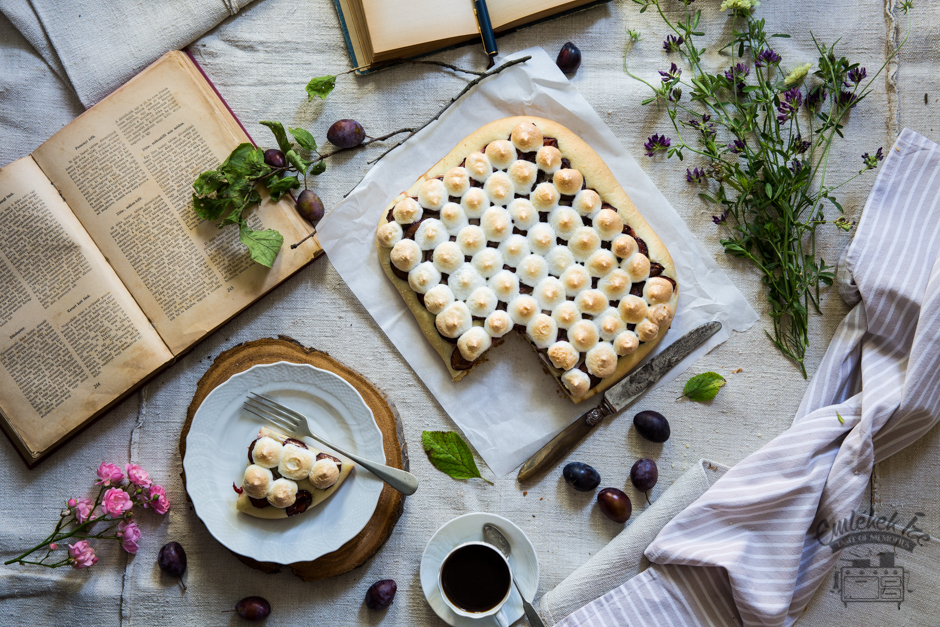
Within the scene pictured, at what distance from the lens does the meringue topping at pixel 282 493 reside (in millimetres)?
1808

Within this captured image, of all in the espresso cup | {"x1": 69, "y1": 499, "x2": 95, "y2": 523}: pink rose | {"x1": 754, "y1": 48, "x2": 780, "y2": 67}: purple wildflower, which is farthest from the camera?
{"x1": 754, "y1": 48, "x2": 780, "y2": 67}: purple wildflower

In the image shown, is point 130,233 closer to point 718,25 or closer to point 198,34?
point 198,34

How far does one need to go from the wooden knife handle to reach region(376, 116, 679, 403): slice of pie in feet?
0.23

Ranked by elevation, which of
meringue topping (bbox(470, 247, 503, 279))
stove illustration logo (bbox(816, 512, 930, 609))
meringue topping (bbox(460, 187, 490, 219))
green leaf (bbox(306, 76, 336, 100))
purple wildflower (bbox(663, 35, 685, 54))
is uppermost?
green leaf (bbox(306, 76, 336, 100))

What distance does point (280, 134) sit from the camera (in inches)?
76.5

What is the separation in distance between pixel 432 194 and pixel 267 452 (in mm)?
998

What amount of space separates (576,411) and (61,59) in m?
2.19

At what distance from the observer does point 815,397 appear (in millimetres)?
2012

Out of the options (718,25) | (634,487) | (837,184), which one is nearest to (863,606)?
(634,487)

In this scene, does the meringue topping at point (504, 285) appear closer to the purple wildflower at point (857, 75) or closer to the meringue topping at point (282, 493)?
the meringue topping at point (282, 493)

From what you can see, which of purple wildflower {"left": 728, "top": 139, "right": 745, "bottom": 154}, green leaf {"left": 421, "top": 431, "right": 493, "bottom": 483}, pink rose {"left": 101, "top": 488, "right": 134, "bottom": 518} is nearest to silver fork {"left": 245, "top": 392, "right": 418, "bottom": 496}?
green leaf {"left": 421, "top": 431, "right": 493, "bottom": 483}

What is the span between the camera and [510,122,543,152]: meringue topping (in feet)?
6.44

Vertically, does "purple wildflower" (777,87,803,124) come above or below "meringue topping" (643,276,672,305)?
above

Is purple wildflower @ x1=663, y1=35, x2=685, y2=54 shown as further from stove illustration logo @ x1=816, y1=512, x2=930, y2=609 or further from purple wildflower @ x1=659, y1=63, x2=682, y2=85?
stove illustration logo @ x1=816, y1=512, x2=930, y2=609
